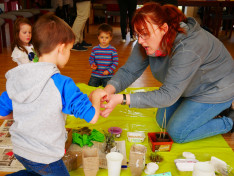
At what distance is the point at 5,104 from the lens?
1.15 m

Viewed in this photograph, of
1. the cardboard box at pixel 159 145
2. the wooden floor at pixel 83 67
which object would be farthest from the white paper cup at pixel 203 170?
the wooden floor at pixel 83 67

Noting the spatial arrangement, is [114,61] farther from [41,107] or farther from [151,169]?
[41,107]

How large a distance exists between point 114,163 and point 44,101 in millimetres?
508

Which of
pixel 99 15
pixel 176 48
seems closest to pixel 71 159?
pixel 176 48

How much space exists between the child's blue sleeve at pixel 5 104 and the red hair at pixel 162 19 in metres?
0.77

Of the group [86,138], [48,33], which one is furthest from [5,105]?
[86,138]

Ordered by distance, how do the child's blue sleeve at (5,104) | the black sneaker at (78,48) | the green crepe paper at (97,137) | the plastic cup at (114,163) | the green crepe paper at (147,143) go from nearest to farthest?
the child's blue sleeve at (5,104) < the plastic cup at (114,163) < the green crepe paper at (147,143) < the green crepe paper at (97,137) < the black sneaker at (78,48)

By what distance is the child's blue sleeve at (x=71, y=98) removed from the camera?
1.03 metres

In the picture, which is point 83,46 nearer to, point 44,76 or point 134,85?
point 134,85

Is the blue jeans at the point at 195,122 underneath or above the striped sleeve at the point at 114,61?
underneath

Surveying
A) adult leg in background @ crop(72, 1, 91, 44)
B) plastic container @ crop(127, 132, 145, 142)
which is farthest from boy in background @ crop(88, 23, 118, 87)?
adult leg in background @ crop(72, 1, 91, 44)

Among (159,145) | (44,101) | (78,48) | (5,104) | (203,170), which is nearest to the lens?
(44,101)

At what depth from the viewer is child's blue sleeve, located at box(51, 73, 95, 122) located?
1.03 meters

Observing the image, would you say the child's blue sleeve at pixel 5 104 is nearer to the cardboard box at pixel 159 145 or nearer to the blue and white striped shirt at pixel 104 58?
the cardboard box at pixel 159 145
